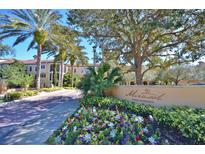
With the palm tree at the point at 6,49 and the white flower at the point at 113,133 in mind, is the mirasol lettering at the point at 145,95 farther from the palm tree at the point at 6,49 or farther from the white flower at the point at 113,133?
the palm tree at the point at 6,49

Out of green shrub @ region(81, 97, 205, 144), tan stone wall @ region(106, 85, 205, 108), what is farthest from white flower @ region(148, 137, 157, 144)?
tan stone wall @ region(106, 85, 205, 108)

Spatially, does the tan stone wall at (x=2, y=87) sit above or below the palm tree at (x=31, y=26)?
below

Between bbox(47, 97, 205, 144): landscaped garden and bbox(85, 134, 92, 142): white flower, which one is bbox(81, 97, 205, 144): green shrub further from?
bbox(85, 134, 92, 142): white flower

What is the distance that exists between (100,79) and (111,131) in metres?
5.47

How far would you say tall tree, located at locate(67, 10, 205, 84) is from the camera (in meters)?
9.77

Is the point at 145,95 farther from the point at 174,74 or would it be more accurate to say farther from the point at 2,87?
the point at 2,87

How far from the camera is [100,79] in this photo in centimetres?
1175

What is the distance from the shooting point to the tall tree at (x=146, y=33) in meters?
9.77

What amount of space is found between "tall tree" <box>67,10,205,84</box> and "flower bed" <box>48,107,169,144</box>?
426 centimetres

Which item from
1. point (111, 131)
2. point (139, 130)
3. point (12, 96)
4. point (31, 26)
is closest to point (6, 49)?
point (12, 96)

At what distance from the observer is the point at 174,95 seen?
8547mm

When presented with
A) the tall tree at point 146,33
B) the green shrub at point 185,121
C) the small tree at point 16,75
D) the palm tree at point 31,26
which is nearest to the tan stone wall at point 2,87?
the small tree at point 16,75

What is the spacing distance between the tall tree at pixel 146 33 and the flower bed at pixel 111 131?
168 inches
